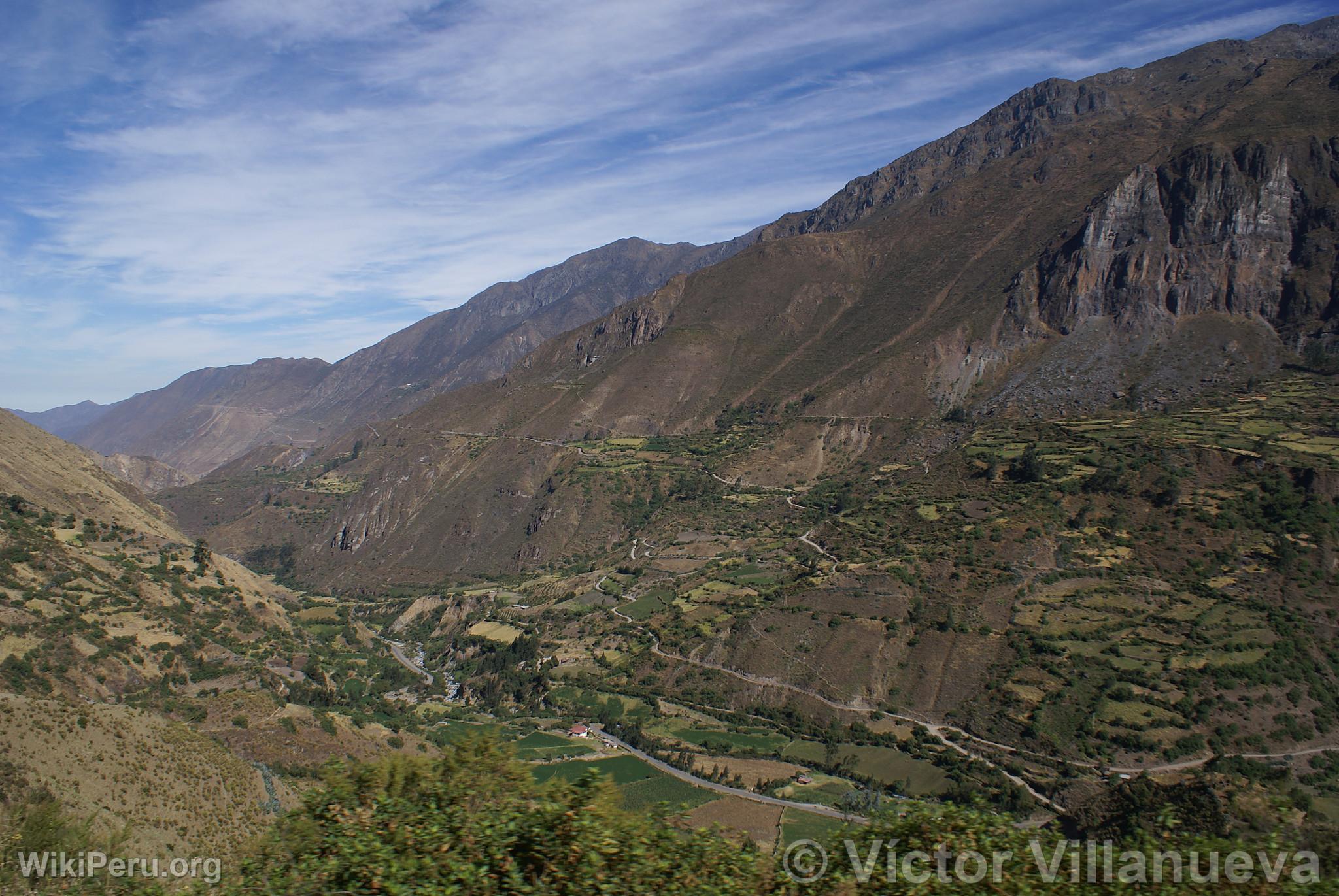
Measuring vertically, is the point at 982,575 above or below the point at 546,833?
below

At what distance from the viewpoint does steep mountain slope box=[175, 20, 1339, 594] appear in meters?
120

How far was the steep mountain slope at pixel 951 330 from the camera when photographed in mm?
119562

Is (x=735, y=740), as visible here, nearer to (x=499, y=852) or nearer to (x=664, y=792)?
(x=664, y=792)

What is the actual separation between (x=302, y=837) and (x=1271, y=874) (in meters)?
15.9

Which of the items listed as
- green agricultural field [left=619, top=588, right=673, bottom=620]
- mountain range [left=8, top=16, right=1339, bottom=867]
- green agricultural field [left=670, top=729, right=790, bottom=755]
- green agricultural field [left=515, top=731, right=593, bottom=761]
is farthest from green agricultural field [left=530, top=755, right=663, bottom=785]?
green agricultural field [left=619, top=588, right=673, bottom=620]

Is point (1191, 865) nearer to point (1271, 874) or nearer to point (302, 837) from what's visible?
point (1271, 874)

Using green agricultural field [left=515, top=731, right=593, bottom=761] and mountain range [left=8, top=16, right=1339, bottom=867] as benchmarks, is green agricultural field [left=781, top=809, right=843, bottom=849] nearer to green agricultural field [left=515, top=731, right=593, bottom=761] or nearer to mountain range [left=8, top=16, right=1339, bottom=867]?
mountain range [left=8, top=16, right=1339, bottom=867]

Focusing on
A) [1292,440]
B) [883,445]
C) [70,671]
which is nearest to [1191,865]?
[70,671]

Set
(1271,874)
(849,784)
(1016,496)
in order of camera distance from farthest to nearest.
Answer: (1016,496)
(849,784)
(1271,874)

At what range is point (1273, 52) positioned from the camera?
191 m

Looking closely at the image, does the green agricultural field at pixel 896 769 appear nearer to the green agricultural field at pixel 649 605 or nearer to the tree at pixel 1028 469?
the green agricultural field at pixel 649 605

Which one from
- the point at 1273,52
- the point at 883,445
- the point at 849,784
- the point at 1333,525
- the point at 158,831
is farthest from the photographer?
the point at 1273,52

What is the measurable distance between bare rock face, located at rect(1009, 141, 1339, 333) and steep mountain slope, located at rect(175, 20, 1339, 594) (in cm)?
32

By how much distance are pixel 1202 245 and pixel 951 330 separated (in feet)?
129
